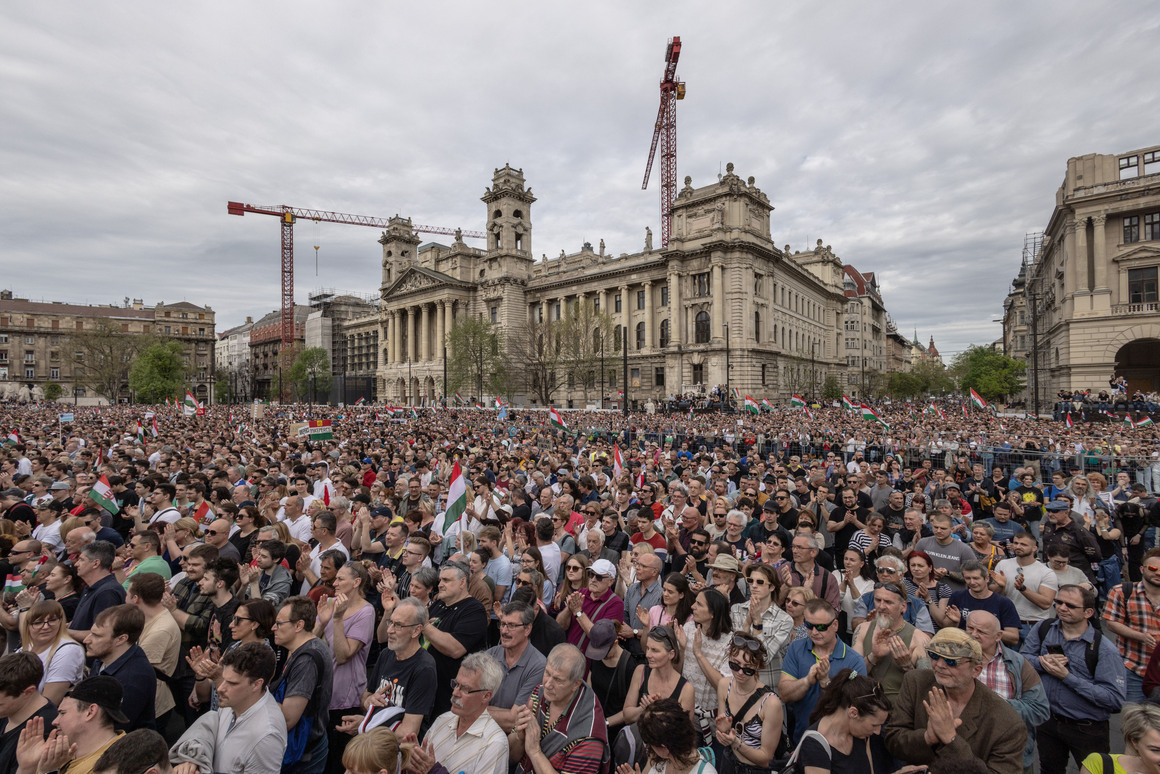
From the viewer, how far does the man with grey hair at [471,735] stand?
3.22 meters

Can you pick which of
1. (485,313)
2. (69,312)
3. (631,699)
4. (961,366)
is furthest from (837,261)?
(69,312)

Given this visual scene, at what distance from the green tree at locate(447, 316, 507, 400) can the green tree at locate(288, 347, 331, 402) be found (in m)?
40.7

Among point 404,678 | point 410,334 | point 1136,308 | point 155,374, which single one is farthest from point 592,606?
point 155,374

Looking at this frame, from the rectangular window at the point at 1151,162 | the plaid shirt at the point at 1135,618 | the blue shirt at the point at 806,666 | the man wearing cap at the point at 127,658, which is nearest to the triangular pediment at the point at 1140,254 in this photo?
the rectangular window at the point at 1151,162

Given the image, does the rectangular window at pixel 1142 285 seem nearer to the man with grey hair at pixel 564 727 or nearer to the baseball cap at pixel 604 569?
the baseball cap at pixel 604 569

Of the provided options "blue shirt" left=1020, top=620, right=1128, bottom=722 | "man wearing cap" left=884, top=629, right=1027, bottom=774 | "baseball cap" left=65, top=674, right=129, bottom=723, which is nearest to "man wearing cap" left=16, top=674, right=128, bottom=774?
"baseball cap" left=65, top=674, right=129, bottom=723

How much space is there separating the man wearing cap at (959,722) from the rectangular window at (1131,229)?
46007 mm

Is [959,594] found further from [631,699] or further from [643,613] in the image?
[631,699]

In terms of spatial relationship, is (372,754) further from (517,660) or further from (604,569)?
(604,569)

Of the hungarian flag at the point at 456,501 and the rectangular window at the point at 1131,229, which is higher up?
the rectangular window at the point at 1131,229

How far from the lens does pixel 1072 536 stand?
6734 mm

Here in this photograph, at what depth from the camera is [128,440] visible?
19.5 m

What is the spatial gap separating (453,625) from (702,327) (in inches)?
1966

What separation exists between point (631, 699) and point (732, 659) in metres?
0.81
